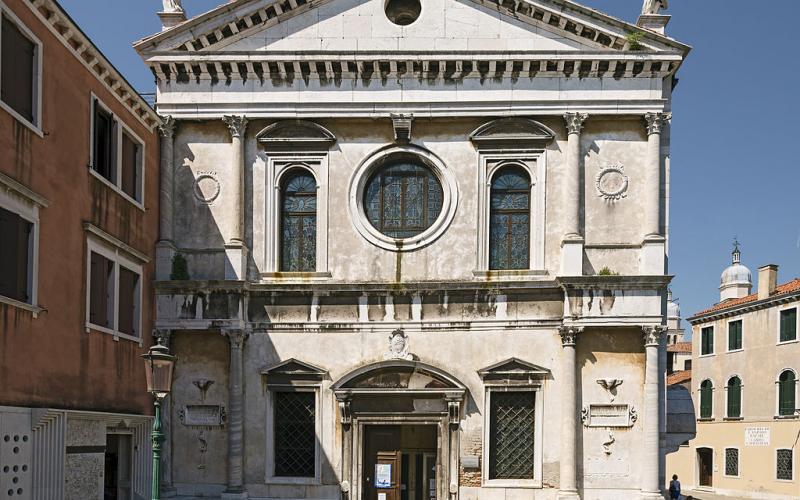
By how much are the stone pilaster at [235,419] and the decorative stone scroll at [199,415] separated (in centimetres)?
41

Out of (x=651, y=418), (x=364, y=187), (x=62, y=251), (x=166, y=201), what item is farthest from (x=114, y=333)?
(x=651, y=418)

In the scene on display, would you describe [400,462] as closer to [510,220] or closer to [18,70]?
[510,220]

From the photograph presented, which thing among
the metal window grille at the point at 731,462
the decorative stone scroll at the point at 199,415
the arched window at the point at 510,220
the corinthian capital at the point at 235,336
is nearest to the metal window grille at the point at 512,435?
the arched window at the point at 510,220

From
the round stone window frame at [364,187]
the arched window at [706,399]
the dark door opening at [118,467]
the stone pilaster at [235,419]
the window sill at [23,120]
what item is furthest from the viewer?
the arched window at [706,399]

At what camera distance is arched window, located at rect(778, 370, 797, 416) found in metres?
34.5

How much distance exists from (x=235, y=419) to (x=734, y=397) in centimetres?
2787

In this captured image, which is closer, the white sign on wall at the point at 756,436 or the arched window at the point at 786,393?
the arched window at the point at 786,393

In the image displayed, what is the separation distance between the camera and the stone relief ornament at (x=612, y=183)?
18.7 metres

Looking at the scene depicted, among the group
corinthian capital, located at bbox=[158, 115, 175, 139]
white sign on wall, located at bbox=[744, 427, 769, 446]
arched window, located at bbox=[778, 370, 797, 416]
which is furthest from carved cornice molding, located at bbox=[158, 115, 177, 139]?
white sign on wall, located at bbox=[744, 427, 769, 446]

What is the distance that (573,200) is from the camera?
18.4 m

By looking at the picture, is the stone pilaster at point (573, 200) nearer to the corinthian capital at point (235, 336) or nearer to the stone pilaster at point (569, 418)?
the stone pilaster at point (569, 418)

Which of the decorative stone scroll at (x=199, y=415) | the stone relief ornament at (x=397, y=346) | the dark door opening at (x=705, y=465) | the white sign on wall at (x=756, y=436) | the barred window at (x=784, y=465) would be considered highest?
the stone relief ornament at (x=397, y=346)

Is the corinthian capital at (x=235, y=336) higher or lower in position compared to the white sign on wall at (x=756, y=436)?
higher

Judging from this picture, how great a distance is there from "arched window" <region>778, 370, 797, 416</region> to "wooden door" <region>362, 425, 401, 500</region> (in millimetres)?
22303
